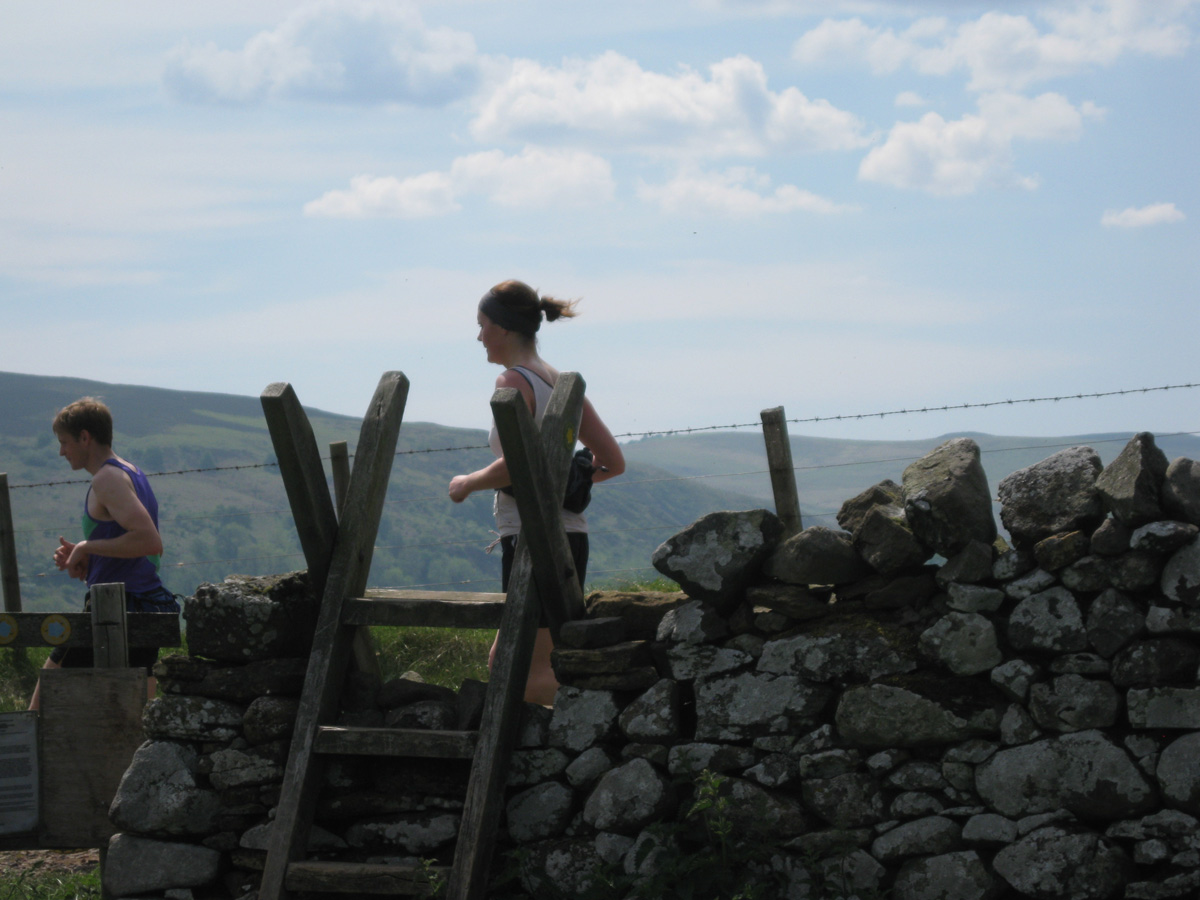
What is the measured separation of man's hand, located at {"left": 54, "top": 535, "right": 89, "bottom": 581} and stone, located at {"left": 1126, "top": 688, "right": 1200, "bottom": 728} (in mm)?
4086

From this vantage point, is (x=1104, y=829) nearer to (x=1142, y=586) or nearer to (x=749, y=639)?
(x=1142, y=586)

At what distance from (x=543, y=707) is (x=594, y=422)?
1090 mm

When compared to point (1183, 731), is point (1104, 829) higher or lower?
lower

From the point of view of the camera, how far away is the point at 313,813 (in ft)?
12.4

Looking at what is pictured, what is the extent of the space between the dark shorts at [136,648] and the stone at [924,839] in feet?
10.5

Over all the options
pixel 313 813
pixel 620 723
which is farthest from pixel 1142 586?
pixel 313 813

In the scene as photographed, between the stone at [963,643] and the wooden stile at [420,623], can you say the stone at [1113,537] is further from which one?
the wooden stile at [420,623]

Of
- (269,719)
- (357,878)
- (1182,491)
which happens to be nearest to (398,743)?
(357,878)

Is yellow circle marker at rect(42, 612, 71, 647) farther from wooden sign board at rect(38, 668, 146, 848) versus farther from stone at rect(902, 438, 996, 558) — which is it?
stone at rect(902, 438, 996, 558)

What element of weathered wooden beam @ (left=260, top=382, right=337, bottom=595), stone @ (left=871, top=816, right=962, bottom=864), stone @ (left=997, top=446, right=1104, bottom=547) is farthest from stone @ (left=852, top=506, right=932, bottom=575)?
weathered wooden beam @ (left=260, top=382, right=337, bottom=595)

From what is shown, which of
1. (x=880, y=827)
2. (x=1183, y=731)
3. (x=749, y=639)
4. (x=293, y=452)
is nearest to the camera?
(x=1183, y=731)

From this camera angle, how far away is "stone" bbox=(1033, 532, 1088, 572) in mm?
3225

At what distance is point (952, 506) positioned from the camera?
336cm

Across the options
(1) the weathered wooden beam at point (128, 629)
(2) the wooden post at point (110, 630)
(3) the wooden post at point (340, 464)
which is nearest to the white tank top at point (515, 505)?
(1) the weathered wooden beam at point (128, 629)
